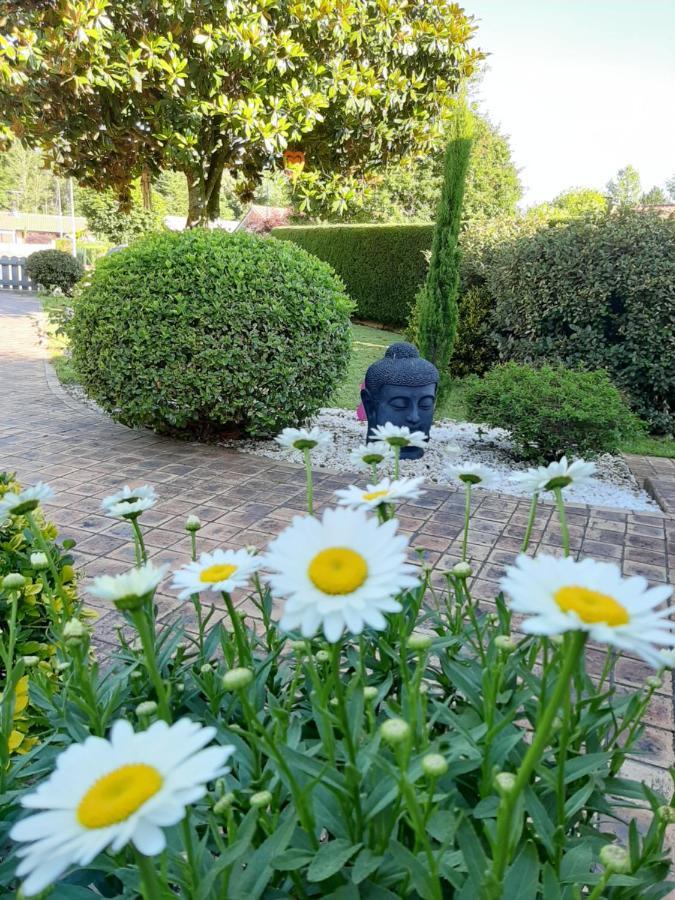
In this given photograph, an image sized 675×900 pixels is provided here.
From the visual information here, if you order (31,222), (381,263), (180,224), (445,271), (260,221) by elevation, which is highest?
(31,222)

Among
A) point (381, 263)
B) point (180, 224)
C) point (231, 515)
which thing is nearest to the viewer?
point (231, 515)

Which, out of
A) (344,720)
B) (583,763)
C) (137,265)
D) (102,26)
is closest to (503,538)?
(583,763)

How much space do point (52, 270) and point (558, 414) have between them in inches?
605

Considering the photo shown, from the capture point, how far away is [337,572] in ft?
2.21

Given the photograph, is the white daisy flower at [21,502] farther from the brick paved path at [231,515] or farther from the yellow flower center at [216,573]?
the brick paved path at [231,515]

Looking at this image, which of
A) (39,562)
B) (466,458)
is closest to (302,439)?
(39,562)

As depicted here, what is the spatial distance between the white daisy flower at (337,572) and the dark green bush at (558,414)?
13.0 ft

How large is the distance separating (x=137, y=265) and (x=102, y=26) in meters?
3.09

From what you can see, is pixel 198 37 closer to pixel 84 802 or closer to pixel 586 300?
pixel 586 300

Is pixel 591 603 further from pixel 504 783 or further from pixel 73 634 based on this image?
pixel 73 634

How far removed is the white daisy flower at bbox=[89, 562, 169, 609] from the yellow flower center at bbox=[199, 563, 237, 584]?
10 cm

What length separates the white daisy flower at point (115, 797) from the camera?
48 cm

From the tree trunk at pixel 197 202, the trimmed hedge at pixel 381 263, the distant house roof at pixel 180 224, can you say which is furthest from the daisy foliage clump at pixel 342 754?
the trimmed hedge at pixel 381 263

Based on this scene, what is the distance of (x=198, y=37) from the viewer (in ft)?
20.1
